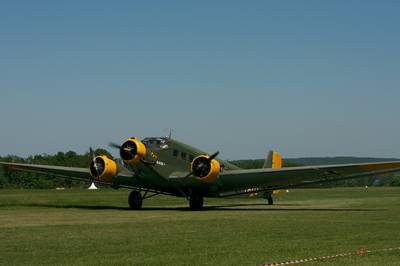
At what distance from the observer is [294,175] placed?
108ft

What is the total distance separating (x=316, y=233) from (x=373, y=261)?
563cm

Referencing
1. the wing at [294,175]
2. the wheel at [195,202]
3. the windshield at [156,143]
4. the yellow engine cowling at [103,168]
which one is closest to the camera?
the wing at [294,175]

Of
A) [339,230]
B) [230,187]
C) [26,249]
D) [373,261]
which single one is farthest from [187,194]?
[373,261]

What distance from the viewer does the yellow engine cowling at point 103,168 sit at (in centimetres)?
3428

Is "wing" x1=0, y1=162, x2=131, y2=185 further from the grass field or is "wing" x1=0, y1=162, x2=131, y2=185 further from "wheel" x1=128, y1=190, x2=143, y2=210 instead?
the grass field

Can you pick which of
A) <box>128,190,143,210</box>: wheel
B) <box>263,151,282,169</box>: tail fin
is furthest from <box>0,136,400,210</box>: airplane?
<box>263,151,282,169</box>: tail fin

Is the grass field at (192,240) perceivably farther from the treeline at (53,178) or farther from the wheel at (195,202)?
the treeline at (53,178)

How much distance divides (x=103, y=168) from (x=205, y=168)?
5244 mm

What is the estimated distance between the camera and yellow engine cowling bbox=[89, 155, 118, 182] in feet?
112

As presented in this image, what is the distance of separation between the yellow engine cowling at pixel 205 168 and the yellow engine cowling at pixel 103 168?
423cm

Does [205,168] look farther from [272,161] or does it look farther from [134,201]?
[272,161]

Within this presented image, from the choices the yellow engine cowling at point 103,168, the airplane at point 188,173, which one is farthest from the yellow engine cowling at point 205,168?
the yellow engine cowling at point 103,168

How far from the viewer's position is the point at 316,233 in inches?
736

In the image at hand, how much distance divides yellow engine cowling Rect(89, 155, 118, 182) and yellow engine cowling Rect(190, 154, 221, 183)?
166 inches
